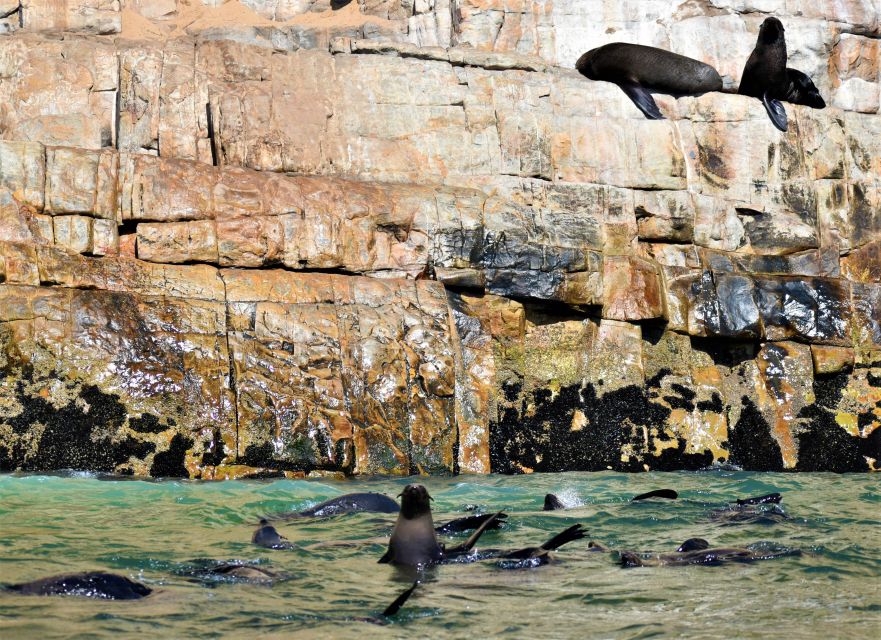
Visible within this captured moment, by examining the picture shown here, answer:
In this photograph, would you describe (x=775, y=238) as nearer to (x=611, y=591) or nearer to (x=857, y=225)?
(x=857, y=225)

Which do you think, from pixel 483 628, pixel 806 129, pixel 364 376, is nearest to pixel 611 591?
pixel 483 628

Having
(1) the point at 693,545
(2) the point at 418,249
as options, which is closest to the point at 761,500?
(1) the point at 693,545

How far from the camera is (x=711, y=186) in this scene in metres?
13.4

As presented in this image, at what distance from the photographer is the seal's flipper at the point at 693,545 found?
6296 mm

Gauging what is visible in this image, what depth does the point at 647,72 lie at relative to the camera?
45.3ft

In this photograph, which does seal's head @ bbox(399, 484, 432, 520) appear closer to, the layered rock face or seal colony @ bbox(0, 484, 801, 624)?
seal colony @ bbox(0, 484, 801, 624)

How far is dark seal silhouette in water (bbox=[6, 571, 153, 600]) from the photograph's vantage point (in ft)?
17.0

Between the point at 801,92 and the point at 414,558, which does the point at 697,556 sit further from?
the point at 801,92

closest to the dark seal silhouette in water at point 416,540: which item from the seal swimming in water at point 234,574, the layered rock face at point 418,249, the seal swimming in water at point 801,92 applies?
the seal swimming in water at point 234,574

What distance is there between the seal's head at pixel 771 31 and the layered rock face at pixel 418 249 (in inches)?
17.2

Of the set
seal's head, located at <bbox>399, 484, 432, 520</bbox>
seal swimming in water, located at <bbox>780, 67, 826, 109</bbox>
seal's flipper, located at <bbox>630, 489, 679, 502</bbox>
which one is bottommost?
seal's flipper, located at <bbox>630, 489, 679, 502</bbox>

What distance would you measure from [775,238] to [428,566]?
8490mm

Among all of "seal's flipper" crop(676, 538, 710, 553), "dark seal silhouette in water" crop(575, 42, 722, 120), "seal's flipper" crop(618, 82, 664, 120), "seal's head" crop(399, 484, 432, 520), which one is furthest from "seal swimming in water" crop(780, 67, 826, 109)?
"seal's head" crop(399, 484, 432, 520)

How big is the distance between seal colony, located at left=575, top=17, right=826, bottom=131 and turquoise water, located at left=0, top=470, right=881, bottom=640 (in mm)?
5980
